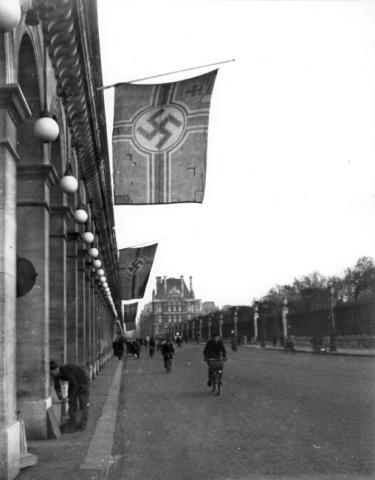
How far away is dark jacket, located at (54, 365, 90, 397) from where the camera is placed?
11016 millimetres

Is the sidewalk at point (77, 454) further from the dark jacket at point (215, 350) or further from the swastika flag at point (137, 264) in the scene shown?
the swastika flag at point (137, 264)

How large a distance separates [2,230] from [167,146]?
4.07 m

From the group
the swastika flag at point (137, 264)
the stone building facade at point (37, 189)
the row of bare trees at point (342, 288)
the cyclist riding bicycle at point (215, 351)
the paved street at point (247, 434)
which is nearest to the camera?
the stone building facade at point (37, 189)

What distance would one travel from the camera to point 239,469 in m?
7.60

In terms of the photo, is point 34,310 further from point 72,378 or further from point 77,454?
point 77,454

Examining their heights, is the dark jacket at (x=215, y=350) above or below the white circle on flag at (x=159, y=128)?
below

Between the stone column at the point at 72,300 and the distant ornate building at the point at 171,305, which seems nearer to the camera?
the stone column at the point at 72,300

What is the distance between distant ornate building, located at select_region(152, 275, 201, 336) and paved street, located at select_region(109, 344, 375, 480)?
161 metres

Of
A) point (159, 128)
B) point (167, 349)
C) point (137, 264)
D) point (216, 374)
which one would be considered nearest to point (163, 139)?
point (159, 128)

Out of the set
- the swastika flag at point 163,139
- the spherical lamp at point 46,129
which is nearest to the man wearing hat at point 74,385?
the swastika flag at point 163,139

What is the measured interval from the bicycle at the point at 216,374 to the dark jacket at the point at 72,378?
252 inches

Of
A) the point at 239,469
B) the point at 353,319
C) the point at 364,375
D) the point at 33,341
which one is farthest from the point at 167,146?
the point at 353,319

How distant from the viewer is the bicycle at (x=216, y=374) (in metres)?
17.1

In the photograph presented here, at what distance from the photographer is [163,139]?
1030cm
